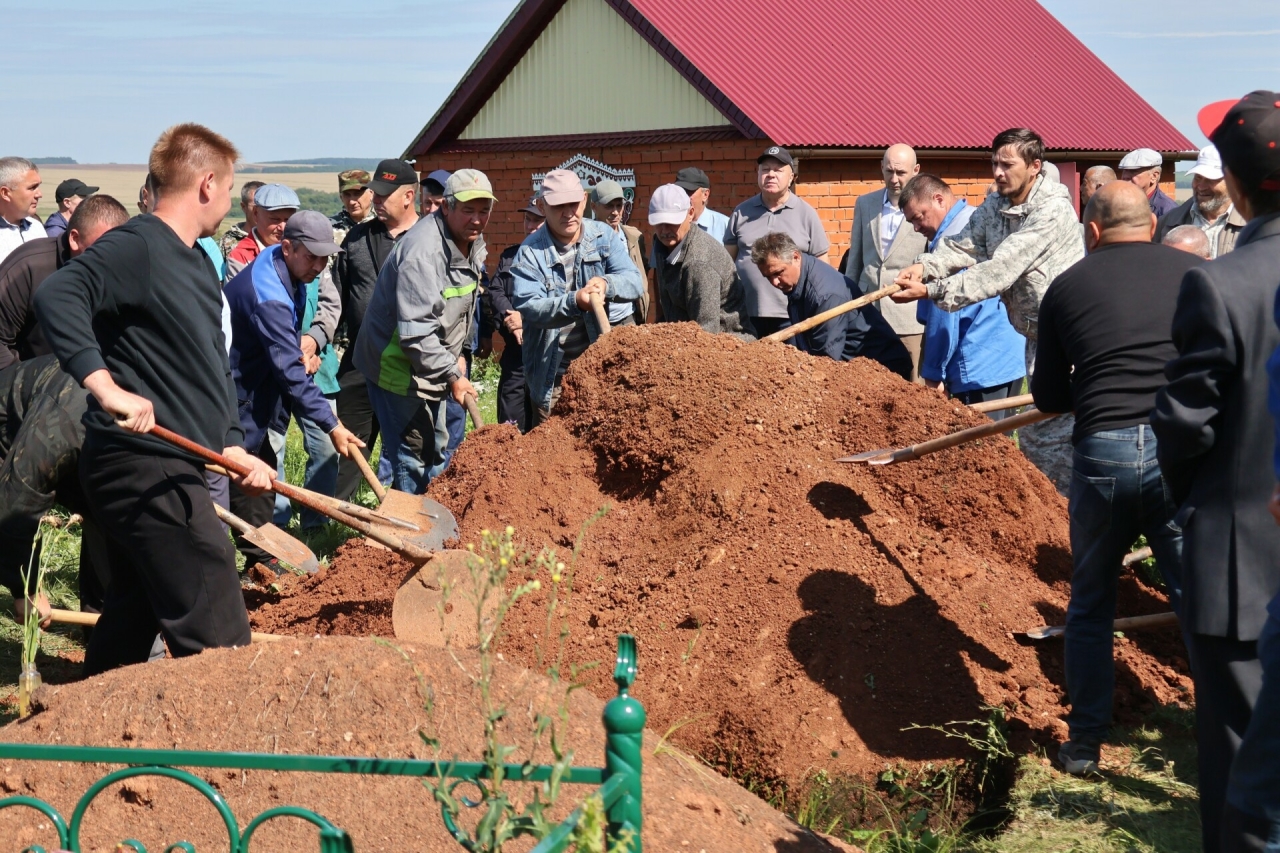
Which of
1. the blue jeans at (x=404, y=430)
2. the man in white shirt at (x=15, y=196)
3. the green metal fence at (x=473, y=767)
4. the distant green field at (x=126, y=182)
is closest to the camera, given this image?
the green metal fence at (x=473, y=767)

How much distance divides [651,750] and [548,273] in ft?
11.7

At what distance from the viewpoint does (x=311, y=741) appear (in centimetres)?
318

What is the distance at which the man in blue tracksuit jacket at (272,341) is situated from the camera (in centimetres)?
617

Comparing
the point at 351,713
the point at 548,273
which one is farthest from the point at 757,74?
the point at 351,713

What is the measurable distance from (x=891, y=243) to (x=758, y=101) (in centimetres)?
520

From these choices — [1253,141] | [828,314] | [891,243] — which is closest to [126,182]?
[891,243]

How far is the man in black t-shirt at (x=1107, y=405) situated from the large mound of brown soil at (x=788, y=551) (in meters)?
0.50

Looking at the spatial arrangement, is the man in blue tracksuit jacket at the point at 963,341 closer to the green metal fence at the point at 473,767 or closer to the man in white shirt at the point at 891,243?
the man in white shirt at the point at 891,243

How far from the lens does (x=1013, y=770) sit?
13.6ft

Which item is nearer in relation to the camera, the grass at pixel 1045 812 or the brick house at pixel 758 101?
the grass at pixel 1045 812

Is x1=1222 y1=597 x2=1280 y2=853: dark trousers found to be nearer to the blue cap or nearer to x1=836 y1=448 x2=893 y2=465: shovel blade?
x1=836 y1=448 x2=893 y2=465: shovel blade

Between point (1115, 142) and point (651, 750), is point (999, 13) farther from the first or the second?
point (651, 750)

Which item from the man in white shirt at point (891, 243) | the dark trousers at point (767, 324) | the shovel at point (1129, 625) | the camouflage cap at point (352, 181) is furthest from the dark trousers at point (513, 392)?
the shovel at point (1129, 625)

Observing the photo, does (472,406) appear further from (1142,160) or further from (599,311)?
(1142,160)
